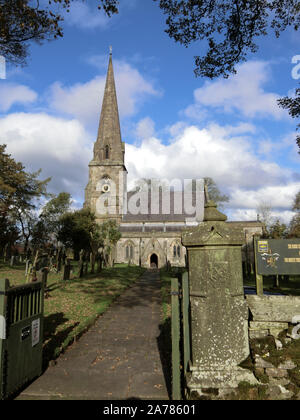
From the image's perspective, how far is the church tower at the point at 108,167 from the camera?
45812 mm

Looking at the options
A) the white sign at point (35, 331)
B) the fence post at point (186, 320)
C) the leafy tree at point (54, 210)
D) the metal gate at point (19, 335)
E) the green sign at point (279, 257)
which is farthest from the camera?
the leafy tree at point (54, 210)

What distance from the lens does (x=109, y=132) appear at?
156ft

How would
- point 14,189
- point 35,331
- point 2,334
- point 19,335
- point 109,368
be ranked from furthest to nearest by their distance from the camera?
point 14,189
point 109,368
point 35,331
point 19,335
point 2,334

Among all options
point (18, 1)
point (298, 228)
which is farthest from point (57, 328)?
point (298, 228)

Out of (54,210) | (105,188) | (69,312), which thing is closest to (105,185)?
(105,188)

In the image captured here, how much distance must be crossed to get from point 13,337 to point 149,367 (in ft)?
7.33

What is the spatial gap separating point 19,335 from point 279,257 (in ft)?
15.4

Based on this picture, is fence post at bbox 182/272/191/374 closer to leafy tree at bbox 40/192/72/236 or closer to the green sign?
the green sign

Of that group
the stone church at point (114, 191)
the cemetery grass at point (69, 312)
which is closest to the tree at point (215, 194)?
the stone church at point (114, 191)

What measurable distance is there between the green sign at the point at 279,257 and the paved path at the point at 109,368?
107 inches

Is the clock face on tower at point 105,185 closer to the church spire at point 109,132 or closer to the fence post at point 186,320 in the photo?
the church spire at point 109,132

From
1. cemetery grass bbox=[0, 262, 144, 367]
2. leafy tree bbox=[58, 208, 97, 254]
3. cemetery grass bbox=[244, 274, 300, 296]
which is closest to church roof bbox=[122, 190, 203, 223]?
leafy tree bbox=[58, 208, 97, 254]

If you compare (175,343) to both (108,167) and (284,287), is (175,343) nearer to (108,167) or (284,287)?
(284,287)
